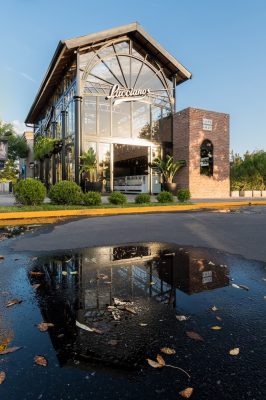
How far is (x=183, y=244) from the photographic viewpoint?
615 cm

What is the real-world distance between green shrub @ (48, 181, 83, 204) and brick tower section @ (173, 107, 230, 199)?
9684mm

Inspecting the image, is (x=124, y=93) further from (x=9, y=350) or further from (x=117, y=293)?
(x=9, y=350)

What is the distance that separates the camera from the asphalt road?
19.4ft

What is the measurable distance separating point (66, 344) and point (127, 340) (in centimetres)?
48

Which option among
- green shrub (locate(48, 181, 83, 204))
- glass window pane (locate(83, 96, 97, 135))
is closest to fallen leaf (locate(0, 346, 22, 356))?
green shrub (locate(48, 181, 83, 204))

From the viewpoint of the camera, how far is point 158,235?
23.5 feet

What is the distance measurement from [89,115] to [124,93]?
10.3 ft

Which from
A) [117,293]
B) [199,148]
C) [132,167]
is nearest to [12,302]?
[117,293]

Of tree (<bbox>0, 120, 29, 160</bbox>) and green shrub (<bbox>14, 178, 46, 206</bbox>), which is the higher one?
tree (<bbox>0, 120, 29, 160</bbox>)

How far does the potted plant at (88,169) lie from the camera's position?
1930 centimetres

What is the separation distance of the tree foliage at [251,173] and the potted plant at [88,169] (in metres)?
12.6

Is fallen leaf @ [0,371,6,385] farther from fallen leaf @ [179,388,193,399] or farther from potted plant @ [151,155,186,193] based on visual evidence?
potted plant @ [151,155,186,193]

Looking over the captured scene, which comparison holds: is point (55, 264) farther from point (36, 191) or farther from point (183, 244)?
point (36, 191)

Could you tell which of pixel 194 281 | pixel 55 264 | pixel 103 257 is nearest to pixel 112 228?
pixel 103 257
